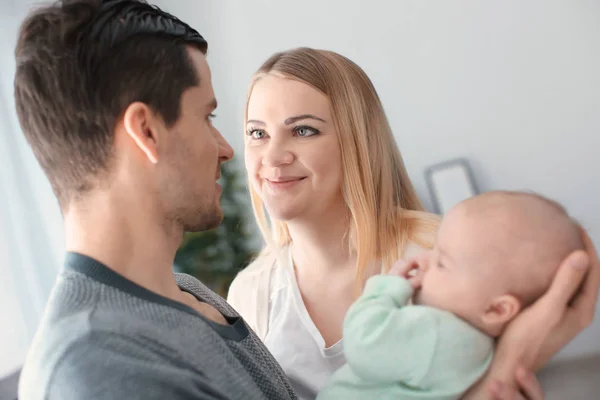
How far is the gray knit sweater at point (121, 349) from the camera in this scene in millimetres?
621

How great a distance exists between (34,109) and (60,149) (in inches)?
2.3

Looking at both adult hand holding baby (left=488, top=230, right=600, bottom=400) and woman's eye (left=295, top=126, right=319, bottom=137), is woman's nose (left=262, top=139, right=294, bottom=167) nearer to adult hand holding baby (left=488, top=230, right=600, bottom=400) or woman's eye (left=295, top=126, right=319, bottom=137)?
woman's eye (left=295, top=126, right=319, bottom=137)

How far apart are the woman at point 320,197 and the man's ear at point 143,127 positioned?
0.48 metres

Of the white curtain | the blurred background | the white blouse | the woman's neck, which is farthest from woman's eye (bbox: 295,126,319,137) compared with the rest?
the white curtain

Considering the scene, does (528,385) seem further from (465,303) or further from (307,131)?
(307,131)

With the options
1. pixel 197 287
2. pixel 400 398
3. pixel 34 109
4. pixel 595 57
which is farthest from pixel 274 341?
pixel 595 57

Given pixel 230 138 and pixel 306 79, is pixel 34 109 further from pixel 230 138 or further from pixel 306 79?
pixel 230 138

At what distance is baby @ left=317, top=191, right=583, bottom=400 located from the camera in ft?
2.60

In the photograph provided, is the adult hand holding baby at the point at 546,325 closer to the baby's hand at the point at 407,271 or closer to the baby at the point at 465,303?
the baby at the point at 465,303

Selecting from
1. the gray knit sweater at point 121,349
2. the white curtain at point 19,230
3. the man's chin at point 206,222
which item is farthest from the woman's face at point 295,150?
the white curtain at point 19,230

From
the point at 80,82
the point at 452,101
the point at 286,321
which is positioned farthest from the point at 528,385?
the point at 452,101

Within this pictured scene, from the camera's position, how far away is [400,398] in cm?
83

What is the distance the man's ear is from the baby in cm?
36

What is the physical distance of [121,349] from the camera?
648 mm
